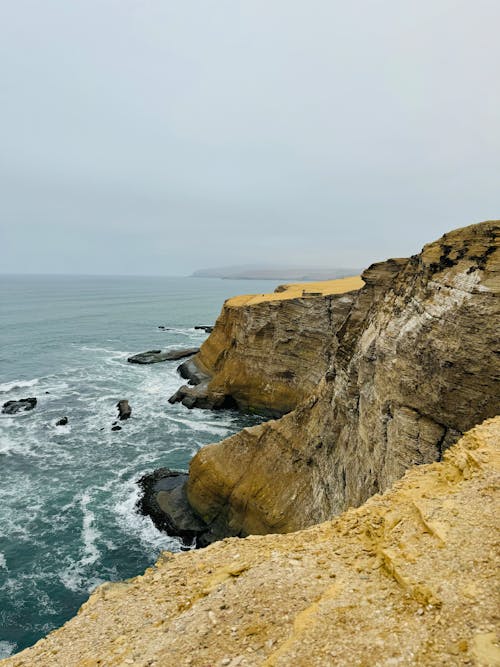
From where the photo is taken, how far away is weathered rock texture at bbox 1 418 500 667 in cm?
590

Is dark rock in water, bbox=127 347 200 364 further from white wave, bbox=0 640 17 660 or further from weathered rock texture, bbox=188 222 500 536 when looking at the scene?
white wave, bbox=0 640 17 660

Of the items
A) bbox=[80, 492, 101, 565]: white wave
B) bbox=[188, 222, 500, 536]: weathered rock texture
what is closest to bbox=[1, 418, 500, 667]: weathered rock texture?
bbox=[188, 222, 500, 536]: weathered rock texture

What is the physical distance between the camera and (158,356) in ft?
211

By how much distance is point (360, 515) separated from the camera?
30.8 feet

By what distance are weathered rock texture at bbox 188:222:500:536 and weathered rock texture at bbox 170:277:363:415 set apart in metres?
17.9

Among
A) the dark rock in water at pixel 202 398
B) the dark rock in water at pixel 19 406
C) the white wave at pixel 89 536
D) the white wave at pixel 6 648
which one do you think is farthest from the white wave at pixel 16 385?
the white wave at pixel 6 648

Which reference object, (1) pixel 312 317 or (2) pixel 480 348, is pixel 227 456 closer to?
(2) pixel 480 348

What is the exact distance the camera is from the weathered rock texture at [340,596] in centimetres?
590

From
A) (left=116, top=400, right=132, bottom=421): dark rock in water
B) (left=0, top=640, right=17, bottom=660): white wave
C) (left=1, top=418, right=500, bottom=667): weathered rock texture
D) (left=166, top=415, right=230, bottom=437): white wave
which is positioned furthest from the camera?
(left=116, top=400, right=132, bottom=421): dark rock in water

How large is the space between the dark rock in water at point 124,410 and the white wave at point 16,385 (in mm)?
16092

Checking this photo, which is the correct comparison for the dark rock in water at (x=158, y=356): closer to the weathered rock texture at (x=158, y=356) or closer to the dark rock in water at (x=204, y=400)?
the weathered rock texture at (x=158, y=356)

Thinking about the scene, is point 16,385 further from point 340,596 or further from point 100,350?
point 340,596

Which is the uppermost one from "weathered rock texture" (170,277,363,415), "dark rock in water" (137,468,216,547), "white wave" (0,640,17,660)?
"weathered rock texture" (170,277,363,415)

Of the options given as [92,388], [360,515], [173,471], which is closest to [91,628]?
[360,515]
